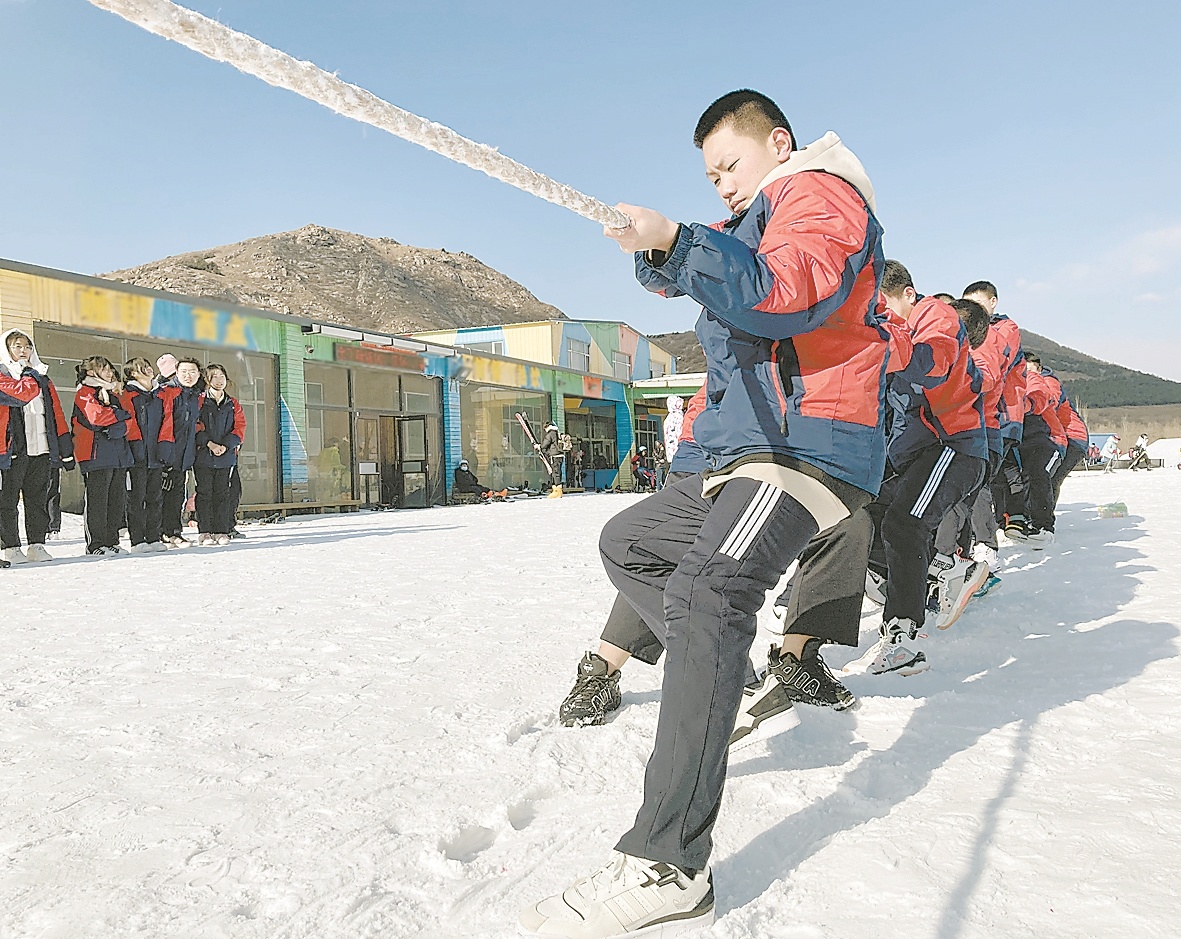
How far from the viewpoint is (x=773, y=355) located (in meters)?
1.75

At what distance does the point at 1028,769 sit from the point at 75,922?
2161 mm

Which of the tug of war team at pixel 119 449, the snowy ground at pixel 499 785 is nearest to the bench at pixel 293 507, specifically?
the tug of war team at pixel 119 449

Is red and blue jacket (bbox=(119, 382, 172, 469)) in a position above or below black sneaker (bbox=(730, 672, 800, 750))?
above

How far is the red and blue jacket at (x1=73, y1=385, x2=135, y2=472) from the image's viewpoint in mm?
7734

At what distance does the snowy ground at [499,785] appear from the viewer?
1.52 metres

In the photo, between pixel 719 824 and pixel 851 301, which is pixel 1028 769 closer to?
pixel 719 824

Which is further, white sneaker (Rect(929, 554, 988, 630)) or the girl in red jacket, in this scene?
the girl in red jacket

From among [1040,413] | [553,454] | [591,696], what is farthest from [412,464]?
[591,696]

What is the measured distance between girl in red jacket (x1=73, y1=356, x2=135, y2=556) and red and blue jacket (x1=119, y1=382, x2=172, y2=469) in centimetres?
9

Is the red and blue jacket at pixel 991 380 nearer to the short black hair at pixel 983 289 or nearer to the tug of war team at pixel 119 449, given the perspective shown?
the short black hair at pixel 983 289

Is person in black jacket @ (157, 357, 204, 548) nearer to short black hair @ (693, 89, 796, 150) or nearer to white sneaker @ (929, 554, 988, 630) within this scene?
white sneaker @ (929, 554, 988, 630)

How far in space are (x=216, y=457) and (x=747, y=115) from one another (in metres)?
7.98

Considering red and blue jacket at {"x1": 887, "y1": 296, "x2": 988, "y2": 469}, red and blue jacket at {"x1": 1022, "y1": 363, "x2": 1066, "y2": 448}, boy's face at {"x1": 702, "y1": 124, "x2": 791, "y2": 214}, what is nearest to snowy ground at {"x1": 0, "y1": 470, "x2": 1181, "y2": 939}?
red and blue jacket at {"x1": 887, "y1": 296, "x2": 988, "y2": 469}

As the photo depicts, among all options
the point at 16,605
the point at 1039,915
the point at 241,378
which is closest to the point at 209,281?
the point at 241,378
